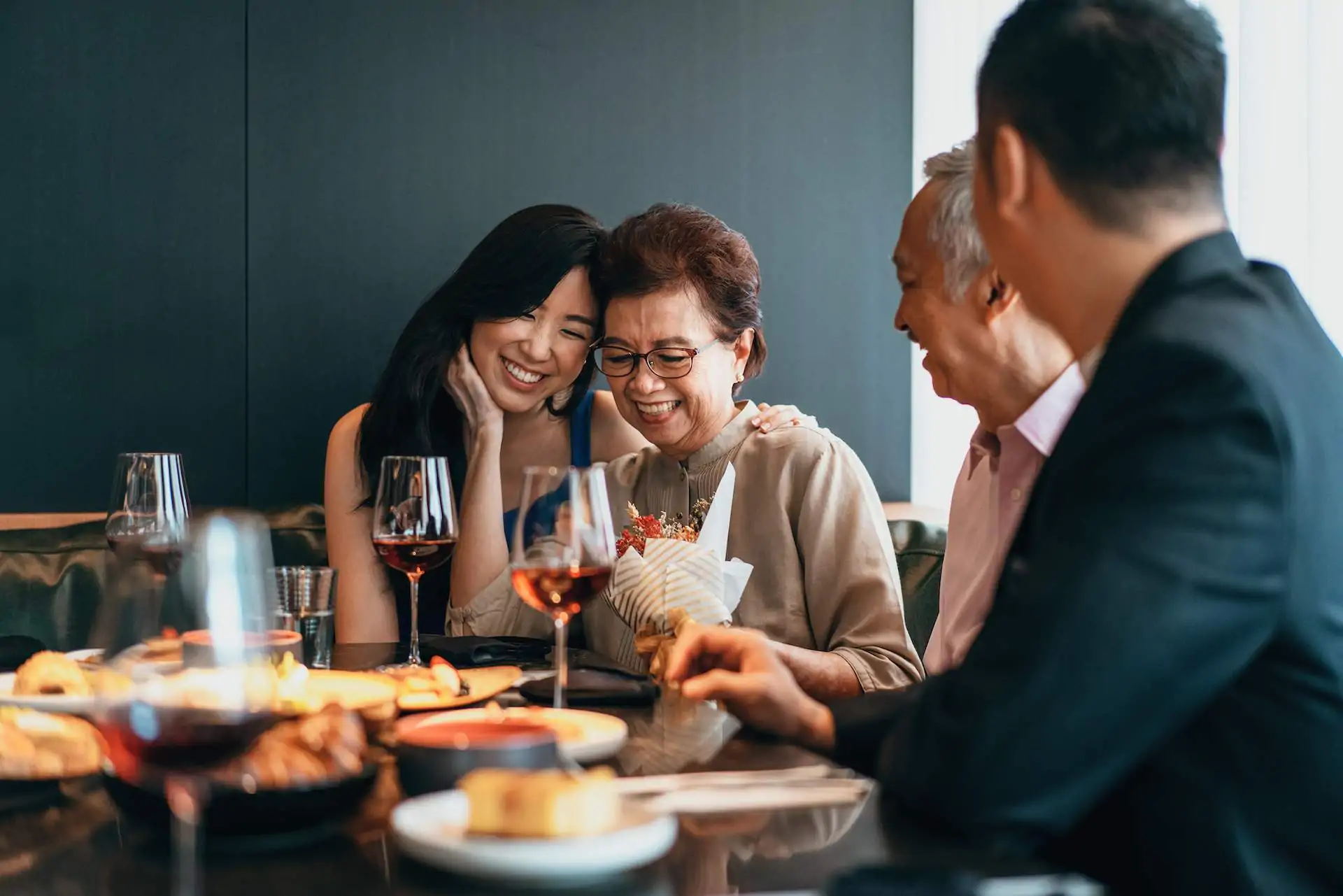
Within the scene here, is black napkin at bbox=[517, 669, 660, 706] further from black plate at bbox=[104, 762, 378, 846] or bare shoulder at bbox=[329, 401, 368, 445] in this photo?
bare shoulder at bbox=[329, 401, 368, 445]

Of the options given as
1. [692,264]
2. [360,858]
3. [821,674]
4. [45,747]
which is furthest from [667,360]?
[360,858]

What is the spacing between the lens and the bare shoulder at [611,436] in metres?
2.82

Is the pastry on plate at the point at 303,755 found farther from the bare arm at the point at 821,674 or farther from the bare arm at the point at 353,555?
the bare arm at the point at 353,555

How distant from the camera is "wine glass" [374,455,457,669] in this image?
1.68 m

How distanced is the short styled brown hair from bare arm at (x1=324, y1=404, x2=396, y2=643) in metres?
0.67

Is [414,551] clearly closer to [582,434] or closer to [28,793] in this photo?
[28,793]

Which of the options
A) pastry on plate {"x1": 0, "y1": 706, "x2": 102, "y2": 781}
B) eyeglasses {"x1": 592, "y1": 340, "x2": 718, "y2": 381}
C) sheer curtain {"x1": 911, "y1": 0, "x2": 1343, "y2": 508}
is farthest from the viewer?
eyeglasses {"x1": 592, "y1": 340, "x2": 718, "y2": 381}

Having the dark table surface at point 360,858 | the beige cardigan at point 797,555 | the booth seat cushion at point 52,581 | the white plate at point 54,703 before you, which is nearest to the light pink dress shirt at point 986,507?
the beige cardigan at point 797,555

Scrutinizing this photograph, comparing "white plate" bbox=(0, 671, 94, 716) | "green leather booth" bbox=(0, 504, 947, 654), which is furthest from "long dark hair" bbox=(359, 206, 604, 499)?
"white plate" bbox=(0, 671, 94, 716)

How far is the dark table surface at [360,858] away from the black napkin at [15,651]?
0.68 meters

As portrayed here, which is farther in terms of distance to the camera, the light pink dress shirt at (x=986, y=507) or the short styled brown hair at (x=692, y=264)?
the short styled brown hair at (x=692, y=264)

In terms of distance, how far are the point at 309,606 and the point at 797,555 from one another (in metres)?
0.87

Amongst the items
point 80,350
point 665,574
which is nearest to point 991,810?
point 665,574

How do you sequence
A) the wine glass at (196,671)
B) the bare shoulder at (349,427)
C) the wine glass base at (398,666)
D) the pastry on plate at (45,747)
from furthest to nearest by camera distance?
the bare shoulder at (349,427), the wine glass base at (398,666), the pastry on plate at (45,747), the wine glass at (196,671)
